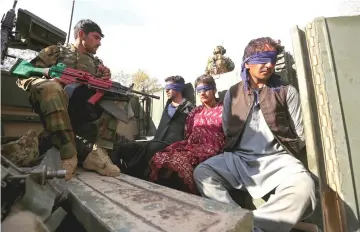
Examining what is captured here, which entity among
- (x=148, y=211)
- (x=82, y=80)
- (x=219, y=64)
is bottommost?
(x=148, y=211)

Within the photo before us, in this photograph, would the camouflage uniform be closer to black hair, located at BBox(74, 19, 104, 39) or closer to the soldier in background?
the soldier in background

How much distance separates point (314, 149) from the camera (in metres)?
1.50

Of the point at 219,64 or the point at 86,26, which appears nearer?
the point at 86,26

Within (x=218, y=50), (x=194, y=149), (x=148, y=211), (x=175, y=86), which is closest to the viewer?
(x=148, y=211)

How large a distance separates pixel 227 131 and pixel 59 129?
1252mm

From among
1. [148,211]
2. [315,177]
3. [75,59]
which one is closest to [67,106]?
[75,59]

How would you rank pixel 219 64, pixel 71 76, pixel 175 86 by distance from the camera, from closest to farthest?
1. pixel 71 76
2. pixel 175 86
3. pixel 219 64

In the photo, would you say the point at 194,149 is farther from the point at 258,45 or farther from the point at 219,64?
the point at 219,64

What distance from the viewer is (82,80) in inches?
82.6

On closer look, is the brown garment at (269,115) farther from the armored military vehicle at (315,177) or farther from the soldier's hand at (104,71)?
the soldier's hand at (104,71)

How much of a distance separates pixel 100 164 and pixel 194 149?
0.83 meters

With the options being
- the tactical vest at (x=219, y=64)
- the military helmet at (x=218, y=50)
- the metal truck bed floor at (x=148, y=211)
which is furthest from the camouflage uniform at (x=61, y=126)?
the military helmet at (x=218, y=50)

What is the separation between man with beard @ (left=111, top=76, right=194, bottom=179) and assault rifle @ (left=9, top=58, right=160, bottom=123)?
0.74 metres

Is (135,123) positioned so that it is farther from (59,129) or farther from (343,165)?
(343,165)
